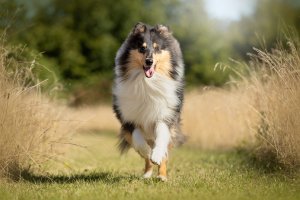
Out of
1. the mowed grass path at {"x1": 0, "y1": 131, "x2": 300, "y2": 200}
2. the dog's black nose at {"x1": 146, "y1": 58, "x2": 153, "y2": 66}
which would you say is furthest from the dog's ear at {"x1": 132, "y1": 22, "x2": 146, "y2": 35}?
the mowed grass path at {"x1": 0, "y1": 131, "x2": 300, "y2": 200}

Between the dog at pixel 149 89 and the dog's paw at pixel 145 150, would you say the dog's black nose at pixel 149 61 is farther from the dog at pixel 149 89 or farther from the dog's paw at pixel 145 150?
the dog's paw at pixel 145 150

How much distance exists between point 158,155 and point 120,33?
24.8 metres

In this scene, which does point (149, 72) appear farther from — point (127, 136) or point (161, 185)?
point (161, 185)

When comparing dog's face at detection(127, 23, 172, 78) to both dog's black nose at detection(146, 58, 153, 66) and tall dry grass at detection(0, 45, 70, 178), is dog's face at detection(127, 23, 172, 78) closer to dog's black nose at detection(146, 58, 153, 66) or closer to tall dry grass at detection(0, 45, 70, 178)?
dog's black nose at detection(146, 58, 153, 66)

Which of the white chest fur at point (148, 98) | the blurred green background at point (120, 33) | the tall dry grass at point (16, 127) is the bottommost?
the tall dry grass at point (16, 127)

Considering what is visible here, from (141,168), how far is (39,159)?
227cm

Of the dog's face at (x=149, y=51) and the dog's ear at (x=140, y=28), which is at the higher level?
the dog's ear at (x=140, y=28)

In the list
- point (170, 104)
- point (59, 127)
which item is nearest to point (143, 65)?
point (170, 104)

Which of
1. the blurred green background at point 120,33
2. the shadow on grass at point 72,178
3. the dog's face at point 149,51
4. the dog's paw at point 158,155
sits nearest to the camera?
the dog's paw at point 158,155

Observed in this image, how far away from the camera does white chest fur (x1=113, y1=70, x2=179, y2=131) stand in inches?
309

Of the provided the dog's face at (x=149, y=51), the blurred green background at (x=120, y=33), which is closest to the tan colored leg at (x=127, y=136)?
the dog's face at (x=149, y=51)

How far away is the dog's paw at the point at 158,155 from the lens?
7.35 meters

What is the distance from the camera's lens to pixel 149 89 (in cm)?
787

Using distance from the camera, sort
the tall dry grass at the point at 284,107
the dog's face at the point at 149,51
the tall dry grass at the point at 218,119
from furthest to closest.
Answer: the tall dry grass at the point at 218,119, the tall dry grass at the point at 284,107, the dog's face at the point at 149,51
